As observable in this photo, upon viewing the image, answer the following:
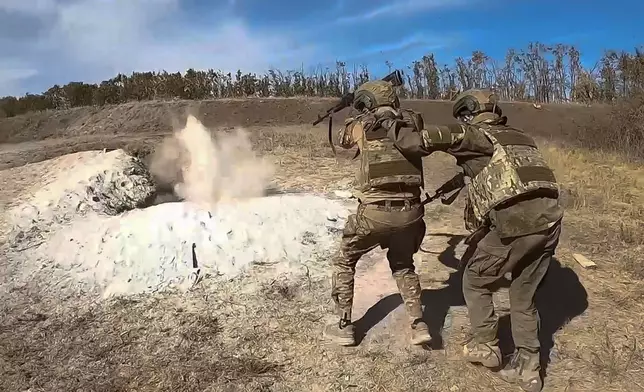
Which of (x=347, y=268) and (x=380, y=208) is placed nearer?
(x=380, y=208)

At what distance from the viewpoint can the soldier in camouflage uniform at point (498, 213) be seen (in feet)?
13.6

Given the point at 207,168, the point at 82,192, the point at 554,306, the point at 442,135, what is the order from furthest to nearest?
1. the point at 207,168
2. the point at 82,192
3. the point at 554,306
4. the point at 442,135

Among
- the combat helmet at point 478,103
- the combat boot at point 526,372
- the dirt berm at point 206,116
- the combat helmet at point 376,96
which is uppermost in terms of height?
the dirt berm at point 206,116

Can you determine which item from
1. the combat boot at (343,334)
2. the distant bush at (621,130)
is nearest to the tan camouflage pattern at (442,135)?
the combat boot at (343,334)

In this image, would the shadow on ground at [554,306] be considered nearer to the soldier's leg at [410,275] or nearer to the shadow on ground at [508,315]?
the shadow on ground at [508,315]

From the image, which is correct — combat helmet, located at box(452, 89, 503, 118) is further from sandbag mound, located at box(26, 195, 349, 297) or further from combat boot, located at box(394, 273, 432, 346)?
sandbag mound, located at box(26, 195, 349, 297)

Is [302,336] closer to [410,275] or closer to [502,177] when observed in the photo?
[410,275]

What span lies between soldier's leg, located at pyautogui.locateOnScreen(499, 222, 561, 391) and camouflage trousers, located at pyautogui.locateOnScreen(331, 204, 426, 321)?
807 millimetres

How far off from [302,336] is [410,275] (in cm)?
112

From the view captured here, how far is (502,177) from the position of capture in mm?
4168

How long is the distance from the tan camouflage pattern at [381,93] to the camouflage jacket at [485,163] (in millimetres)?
584

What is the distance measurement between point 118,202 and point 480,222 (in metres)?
4.81

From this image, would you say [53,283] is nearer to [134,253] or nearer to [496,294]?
[134,253]

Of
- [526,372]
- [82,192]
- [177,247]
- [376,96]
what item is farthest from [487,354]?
[82,192]
